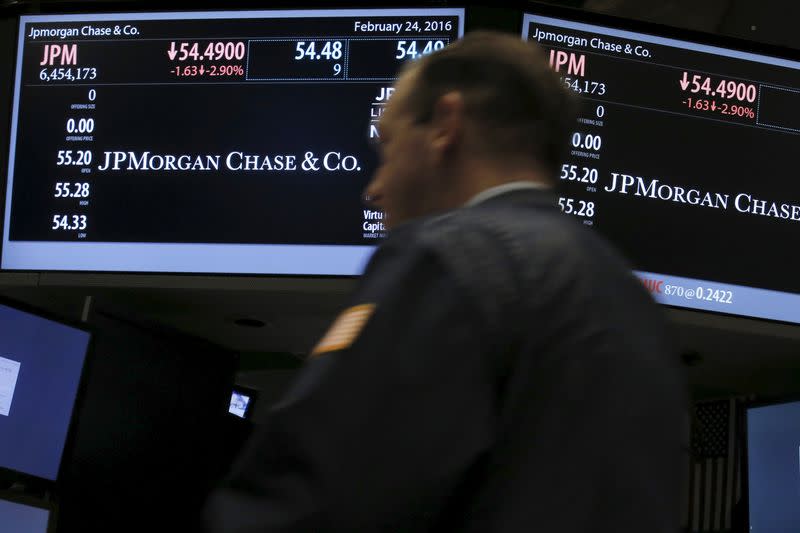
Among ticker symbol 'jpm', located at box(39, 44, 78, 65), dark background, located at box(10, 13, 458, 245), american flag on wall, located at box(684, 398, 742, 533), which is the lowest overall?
american flag on wall, located at box(684, 398, 742, 533)

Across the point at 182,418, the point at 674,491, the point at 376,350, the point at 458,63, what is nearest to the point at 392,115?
the point at 458,63

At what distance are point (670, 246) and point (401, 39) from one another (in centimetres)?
78

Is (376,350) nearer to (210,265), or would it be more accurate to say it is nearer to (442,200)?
(442,200)

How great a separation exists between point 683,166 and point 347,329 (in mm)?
1953

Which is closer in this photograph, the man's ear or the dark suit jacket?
the dark suit jacket

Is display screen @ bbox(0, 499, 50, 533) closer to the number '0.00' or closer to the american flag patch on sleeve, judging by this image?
the number '0.00'

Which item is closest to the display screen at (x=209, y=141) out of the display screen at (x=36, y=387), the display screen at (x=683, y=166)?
the display screen at (x=36, y=387)

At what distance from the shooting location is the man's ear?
1.13 m

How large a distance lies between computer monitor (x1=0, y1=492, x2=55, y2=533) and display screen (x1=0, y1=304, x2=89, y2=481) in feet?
0.19

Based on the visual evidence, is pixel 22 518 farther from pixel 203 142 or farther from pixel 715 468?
pixel 715 468

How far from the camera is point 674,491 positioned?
3.41ft

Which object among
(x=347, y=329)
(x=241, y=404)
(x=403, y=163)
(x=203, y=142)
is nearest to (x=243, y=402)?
(x=241, y=404)

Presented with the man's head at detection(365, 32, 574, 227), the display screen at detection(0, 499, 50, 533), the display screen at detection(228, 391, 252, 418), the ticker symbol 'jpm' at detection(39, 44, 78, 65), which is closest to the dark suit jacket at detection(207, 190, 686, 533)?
the man's head at detection(365, 32, 574, 227)

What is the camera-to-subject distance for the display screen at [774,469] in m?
2.85
